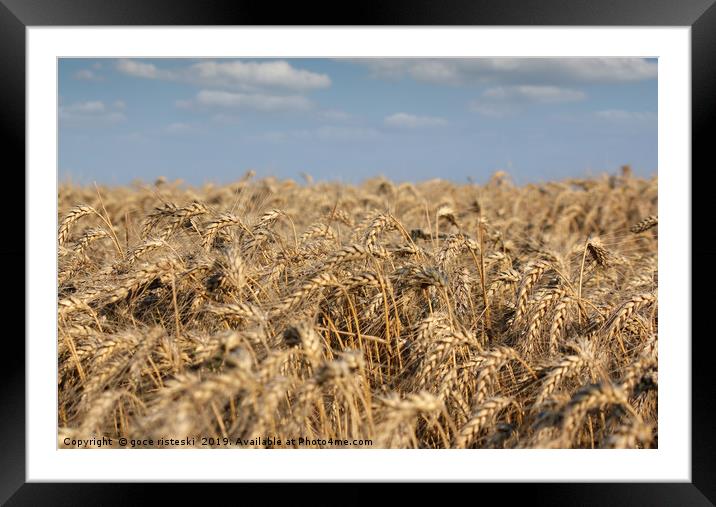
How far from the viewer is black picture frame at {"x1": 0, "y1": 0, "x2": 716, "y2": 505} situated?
2012 millimetres

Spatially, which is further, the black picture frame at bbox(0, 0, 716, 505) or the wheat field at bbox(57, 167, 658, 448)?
the black picture frame at bbox(0, 0, 716, 505)

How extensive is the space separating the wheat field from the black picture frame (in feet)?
0.65

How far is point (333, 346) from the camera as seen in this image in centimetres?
286
